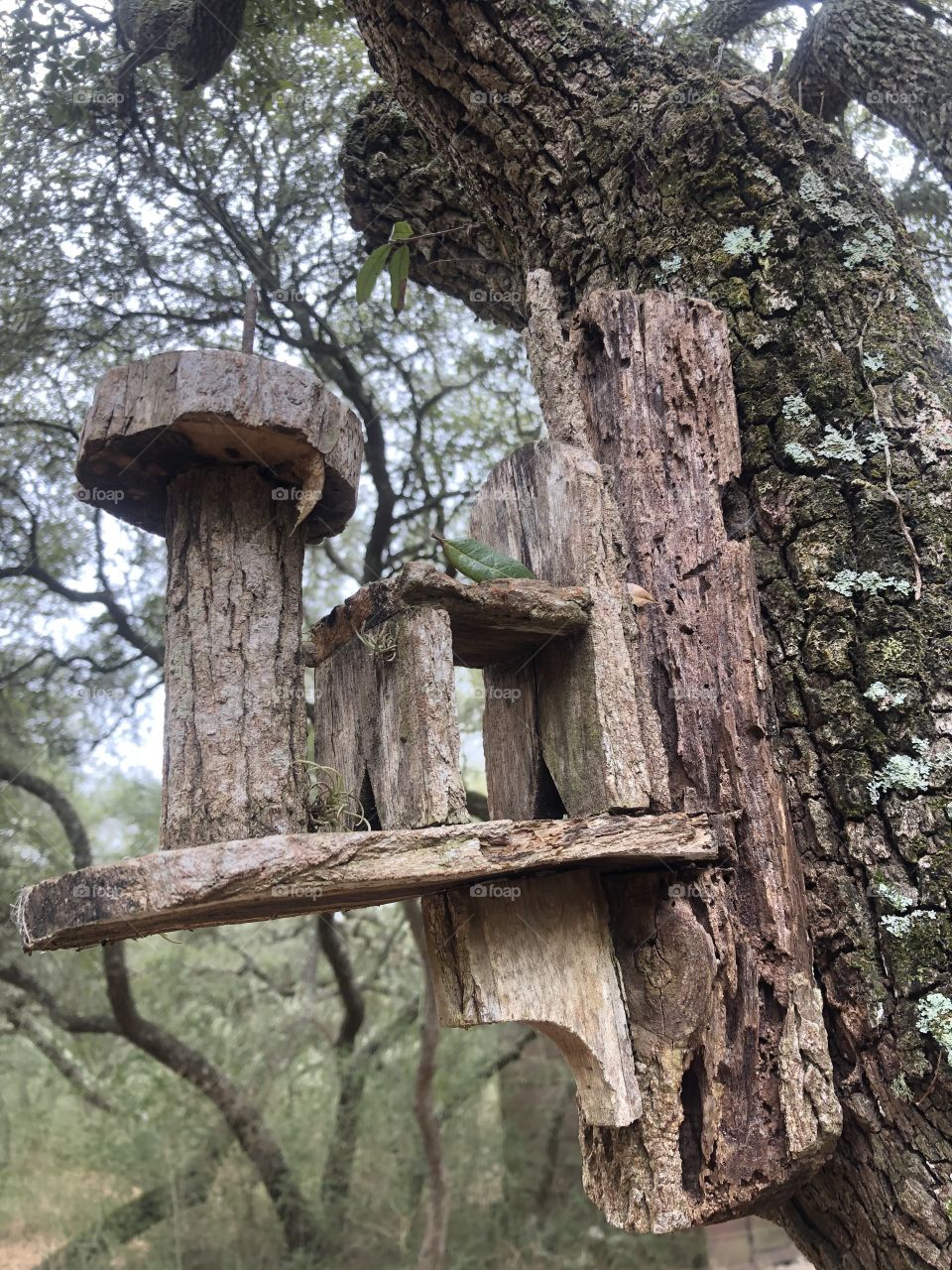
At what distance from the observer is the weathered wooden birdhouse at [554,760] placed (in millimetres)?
1561

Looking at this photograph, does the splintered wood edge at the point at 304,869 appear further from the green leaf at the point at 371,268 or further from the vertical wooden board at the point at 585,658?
the green leaf at the point at 371,268

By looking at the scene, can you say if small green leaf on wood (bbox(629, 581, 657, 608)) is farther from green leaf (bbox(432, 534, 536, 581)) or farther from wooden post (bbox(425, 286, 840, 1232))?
green leaf (bbox(432, 534, 536, 581))

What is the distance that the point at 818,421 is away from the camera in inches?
77.7

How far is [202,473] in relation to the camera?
1722 millimetres

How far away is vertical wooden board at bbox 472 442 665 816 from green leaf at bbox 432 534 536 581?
0.08m

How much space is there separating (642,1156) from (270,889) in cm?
83

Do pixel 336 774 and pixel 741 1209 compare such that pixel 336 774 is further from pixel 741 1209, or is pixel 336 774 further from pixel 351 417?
pixel 741 1209

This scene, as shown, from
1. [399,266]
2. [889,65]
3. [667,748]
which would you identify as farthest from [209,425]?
[889,65]

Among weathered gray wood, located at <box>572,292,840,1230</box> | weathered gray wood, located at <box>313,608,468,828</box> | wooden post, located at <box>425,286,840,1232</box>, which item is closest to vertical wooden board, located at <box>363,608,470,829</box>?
weathered gray wood, located at <box>313,608,468,828</box>

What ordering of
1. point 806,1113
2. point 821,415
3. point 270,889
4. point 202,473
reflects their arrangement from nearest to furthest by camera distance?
point 270,889
point 806,1113
point 202,473
point 821,415

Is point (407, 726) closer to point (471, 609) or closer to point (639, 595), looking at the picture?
point (471, 609)

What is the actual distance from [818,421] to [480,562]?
2.47 feet

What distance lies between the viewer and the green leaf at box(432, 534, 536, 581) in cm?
178

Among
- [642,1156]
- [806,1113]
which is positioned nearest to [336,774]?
[642,1156]
